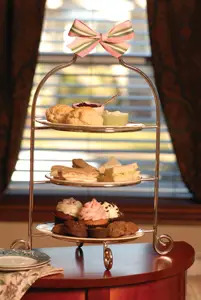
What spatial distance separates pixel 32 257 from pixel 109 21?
2394 millimetres

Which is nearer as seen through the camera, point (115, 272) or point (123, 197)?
point (115, 272)

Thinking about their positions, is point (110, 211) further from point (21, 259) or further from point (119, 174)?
point (21, 259)

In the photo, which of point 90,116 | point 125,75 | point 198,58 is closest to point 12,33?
point 125,75

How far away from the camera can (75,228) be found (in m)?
2.82

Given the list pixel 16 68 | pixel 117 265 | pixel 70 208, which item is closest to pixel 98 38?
pixel 70 208

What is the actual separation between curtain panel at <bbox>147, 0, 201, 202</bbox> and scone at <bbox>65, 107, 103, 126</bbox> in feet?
6.48

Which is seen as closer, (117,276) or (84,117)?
(117,276)

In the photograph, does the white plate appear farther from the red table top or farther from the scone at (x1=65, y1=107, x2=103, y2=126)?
the scone at (x1=65, y1=107, x2=103, y2=126)

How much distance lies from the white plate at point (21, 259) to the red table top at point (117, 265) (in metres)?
0.06

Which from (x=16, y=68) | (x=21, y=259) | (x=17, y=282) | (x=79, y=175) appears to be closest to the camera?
(x=17, y=282)

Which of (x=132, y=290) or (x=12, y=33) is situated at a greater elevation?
(x=12, y=33)

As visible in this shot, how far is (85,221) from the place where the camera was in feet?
9.39

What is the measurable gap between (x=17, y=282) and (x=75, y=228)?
1.06 ft

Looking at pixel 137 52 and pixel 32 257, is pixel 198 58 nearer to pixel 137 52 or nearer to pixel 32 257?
pixel 137 52
